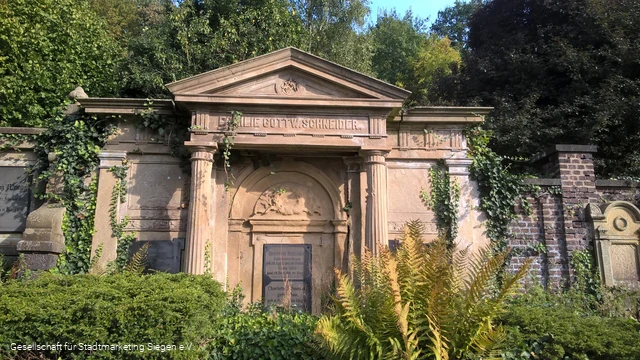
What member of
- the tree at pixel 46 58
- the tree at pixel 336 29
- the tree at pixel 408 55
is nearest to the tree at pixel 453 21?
the tree at pixel 408 55

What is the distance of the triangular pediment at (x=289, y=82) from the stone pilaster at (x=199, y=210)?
1106 millimetres

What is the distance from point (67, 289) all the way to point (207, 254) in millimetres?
3516

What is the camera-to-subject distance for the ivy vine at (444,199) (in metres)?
9.87

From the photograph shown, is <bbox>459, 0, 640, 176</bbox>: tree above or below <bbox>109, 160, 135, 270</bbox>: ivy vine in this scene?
above

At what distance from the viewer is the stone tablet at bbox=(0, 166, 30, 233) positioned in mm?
9891

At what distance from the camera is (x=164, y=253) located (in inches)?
368

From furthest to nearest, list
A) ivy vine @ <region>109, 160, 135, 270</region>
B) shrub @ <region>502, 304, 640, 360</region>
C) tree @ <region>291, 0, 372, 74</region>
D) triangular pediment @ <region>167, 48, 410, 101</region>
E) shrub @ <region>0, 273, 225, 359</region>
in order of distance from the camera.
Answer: tree @ <region>291, 0, 372, 74</region> < ivy vine @ <region>109, 160, 135, 270</region> < triangular pediment @ <region>167, 48, 410, 101</region> < shrub @ <region>0, 273, 225, 359</region> < shrub @ <region>502, 304, 640, 360</region>

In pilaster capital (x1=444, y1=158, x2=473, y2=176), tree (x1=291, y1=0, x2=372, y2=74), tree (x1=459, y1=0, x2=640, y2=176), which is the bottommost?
pilaster capital (x1=444, y1=158, x2=473, y2=176)

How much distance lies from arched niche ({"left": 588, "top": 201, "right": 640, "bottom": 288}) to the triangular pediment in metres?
4.97

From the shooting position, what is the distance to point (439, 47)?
26.8 m

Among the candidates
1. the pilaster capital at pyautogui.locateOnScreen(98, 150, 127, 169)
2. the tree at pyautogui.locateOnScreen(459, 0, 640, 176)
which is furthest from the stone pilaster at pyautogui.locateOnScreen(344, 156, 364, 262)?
the tree at pyautogui.locateOnScreen(459, 0, 640, 176)

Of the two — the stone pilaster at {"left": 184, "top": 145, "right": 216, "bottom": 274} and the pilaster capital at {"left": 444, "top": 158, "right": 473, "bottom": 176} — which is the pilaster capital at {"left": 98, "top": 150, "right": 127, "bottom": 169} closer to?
the stone pilaster at {"left": 184, "top": 145, "right": 216, "bottom": 274}

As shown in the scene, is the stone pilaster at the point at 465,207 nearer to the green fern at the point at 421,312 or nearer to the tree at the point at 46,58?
the green fern at the point at 421,312

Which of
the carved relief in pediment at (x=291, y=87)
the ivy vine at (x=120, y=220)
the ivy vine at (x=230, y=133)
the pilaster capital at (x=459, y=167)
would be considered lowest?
the ivy vine at (x=120, y=220)
